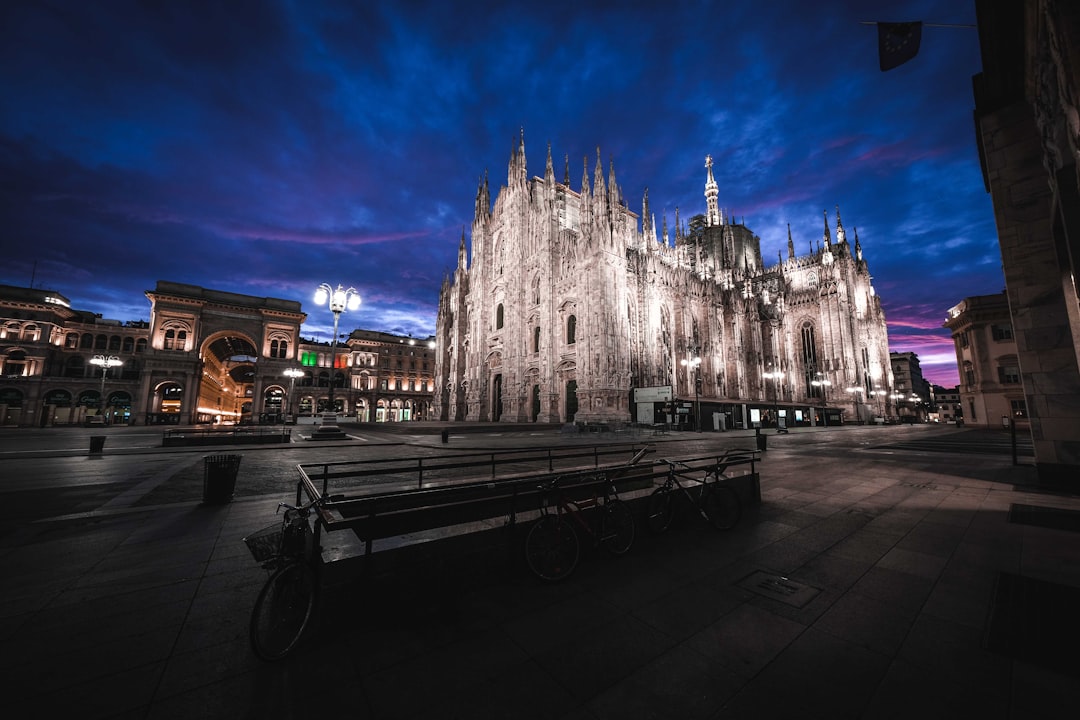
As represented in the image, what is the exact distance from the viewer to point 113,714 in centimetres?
214

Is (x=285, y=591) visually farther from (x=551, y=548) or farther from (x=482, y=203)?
(x=482, y=203)

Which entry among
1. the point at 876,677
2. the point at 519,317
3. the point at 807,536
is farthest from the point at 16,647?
the point at 519,317

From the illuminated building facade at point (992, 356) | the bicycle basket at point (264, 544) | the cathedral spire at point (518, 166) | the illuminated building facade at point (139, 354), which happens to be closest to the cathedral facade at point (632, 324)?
the cathedral spire at point (518, 166)

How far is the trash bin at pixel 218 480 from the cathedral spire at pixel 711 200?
76.2 meters

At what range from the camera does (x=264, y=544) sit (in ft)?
10.9

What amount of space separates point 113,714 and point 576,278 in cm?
3472

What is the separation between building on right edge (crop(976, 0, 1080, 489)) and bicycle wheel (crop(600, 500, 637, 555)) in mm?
9241

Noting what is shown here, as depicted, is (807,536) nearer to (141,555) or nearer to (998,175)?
(141,555)

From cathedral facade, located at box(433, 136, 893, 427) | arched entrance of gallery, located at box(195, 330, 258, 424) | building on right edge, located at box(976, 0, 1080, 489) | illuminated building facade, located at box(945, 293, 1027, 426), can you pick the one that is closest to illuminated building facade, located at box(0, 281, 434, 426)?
arched entrance of gallery, located at box(195, 330, 258, 424)

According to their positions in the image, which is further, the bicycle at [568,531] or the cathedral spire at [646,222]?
the cathedral spire at [646,222]

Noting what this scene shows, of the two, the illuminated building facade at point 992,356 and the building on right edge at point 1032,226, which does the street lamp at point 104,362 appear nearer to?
the building on right edge at point 1032,226

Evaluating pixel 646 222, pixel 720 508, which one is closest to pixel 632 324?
pixel 646 222

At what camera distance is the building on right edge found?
7.44 m

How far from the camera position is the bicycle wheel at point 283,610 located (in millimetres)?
2730
